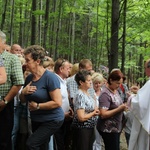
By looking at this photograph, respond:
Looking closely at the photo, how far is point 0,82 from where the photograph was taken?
11.4 ft

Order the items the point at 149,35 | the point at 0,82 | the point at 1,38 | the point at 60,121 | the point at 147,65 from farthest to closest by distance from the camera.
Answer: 1. the point at 149,35
2. the point at 147,65
3. the point at 60,121
4. the point at 1,38
5. the point at 0,82

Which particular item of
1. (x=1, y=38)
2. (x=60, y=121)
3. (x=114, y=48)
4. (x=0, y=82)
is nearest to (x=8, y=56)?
(x=1, y=38)

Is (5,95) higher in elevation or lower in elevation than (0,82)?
lower

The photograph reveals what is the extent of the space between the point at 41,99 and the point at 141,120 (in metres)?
1.45

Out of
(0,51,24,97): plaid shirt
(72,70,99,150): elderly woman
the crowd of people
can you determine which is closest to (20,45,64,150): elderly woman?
the crowd of people

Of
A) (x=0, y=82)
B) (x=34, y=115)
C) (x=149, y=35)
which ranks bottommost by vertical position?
(x=34, y=115)

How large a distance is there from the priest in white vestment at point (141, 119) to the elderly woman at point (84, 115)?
2.29ft

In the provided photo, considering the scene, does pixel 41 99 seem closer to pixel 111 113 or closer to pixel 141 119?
pixel 111 113

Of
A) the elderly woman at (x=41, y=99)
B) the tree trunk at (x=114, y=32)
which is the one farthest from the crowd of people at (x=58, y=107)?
the tree trunk at (x=114, y=32)

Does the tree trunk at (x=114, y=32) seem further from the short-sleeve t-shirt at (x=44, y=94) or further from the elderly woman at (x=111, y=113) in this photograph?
the short-sleeve t-shirt at (x=44, y=94)

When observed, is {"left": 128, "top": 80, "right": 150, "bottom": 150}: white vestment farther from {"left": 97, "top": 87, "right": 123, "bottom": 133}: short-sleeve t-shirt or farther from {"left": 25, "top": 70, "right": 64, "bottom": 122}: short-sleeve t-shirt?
{"left": 25, "top": 70, "right": 64, "bottom": 122}: short-sleeve t-shirt

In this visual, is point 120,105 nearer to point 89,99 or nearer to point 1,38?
point 89,99

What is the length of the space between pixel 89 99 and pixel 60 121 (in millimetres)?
868

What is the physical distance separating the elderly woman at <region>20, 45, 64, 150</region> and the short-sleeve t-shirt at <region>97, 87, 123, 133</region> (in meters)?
0.98
